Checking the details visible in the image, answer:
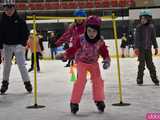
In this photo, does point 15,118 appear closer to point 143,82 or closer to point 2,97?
point 2,97

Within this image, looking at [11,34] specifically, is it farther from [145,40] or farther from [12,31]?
[145,40]

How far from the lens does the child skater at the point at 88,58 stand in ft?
24.2

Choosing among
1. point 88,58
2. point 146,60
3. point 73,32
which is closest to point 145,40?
point 146,60

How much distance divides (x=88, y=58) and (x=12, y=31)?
2681 mm

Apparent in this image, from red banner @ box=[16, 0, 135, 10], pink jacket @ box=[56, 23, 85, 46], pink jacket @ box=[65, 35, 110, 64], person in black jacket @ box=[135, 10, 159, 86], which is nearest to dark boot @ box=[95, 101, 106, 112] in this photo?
pink jacket @ box=[65, 35, 110, 64]

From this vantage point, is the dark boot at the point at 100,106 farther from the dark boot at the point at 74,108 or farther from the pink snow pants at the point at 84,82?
the dark boot at the point at 74,108

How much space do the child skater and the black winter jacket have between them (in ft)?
7.78

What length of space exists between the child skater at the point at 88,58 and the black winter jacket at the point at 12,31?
2371 mm

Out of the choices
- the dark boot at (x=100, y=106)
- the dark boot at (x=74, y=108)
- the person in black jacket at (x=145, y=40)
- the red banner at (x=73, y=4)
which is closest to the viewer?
the dark boot at (x=74, y=108)

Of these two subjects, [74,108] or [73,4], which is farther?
[73,4]

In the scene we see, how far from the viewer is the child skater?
738 cm

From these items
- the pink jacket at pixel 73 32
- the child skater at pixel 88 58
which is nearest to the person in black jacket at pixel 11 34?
the pink jacket at pixel 73 32

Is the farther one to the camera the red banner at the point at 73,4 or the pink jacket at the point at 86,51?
the red banner at the point at 73,4

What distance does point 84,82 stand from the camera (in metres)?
7.46
